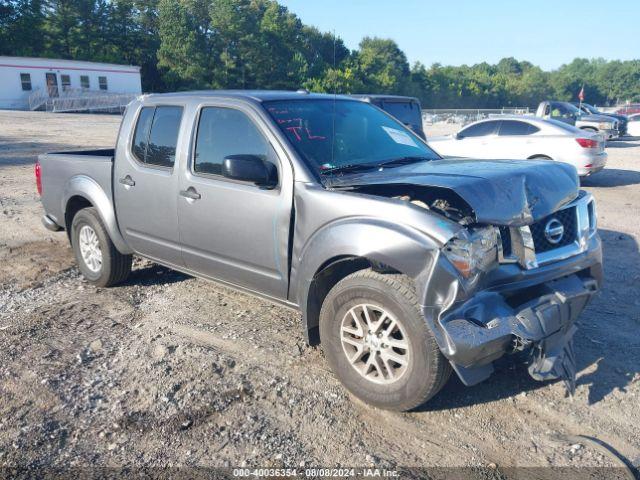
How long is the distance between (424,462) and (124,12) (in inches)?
2410

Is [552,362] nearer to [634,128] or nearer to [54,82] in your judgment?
[634,128]

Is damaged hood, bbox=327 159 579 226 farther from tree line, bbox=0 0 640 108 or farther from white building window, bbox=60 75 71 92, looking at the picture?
white building window, bbox=60 75 71 92

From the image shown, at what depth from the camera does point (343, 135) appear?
4.31 metres

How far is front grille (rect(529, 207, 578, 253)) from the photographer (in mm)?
3414

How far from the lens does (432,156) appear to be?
4.64 m

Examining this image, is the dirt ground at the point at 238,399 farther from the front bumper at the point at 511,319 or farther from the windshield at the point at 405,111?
the windshield at the point at 405,111

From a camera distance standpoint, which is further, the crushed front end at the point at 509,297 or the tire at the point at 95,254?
the tire at the point at 95,254

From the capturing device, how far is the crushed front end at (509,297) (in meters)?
2.98

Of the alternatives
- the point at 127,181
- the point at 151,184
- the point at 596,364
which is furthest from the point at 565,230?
the point at 127,181

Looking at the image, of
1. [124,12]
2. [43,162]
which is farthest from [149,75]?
[43,162]

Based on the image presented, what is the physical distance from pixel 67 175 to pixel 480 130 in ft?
33.0

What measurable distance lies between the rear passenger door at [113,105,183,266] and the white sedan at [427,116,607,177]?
23.2 ft

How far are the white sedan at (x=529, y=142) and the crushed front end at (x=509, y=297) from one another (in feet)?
24.6

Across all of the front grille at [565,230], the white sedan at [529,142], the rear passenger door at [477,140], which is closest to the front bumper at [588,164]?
the white sedan at [529,142]
